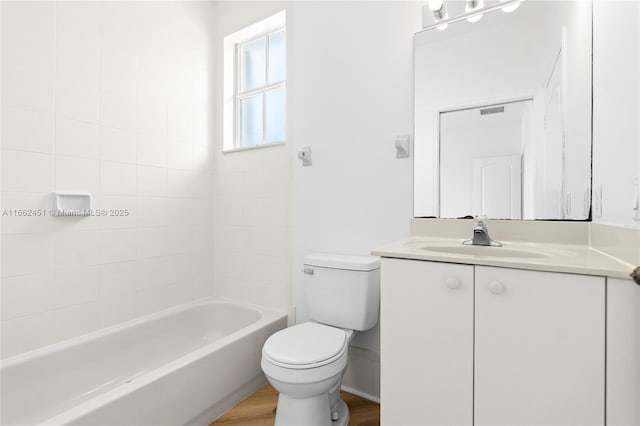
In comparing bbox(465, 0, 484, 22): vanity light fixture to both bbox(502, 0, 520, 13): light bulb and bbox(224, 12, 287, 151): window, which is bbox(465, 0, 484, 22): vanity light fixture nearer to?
bbox(502, 0, 520, 13): light bulb

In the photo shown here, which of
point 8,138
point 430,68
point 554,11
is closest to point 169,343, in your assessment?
point 8,138

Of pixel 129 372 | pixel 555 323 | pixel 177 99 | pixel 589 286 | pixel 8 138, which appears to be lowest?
pixel 129 372

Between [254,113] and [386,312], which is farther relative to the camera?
[254,113]

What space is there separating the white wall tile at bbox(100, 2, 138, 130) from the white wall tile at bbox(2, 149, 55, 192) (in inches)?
15.4

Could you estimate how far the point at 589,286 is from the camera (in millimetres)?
831

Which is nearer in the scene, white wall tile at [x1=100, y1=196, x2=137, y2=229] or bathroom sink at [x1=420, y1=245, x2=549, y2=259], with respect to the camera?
bathroom sink at [x1=420, y1=245, x2=549, y2=259]

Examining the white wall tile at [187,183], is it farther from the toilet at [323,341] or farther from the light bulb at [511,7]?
the light bulb at [511,7]

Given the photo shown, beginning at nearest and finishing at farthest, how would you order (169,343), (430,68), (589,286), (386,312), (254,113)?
(589,286) → (386,312) → (430,68) → (169,343) → (254,113)

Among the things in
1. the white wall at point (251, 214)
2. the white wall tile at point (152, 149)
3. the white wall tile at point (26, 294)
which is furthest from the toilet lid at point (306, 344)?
the white wall tile at point (152, 149)

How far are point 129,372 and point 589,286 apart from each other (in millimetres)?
2190

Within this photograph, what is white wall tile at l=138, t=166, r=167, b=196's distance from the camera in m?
2.03

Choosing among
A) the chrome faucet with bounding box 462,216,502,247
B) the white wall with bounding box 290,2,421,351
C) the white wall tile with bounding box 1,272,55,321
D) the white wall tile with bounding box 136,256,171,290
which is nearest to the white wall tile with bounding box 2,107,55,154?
the white wall tile with bounding box 1,272,55,321

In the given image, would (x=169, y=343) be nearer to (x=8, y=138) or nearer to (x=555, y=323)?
(x=8, y=138)

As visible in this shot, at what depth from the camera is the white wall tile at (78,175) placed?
1.65 m
